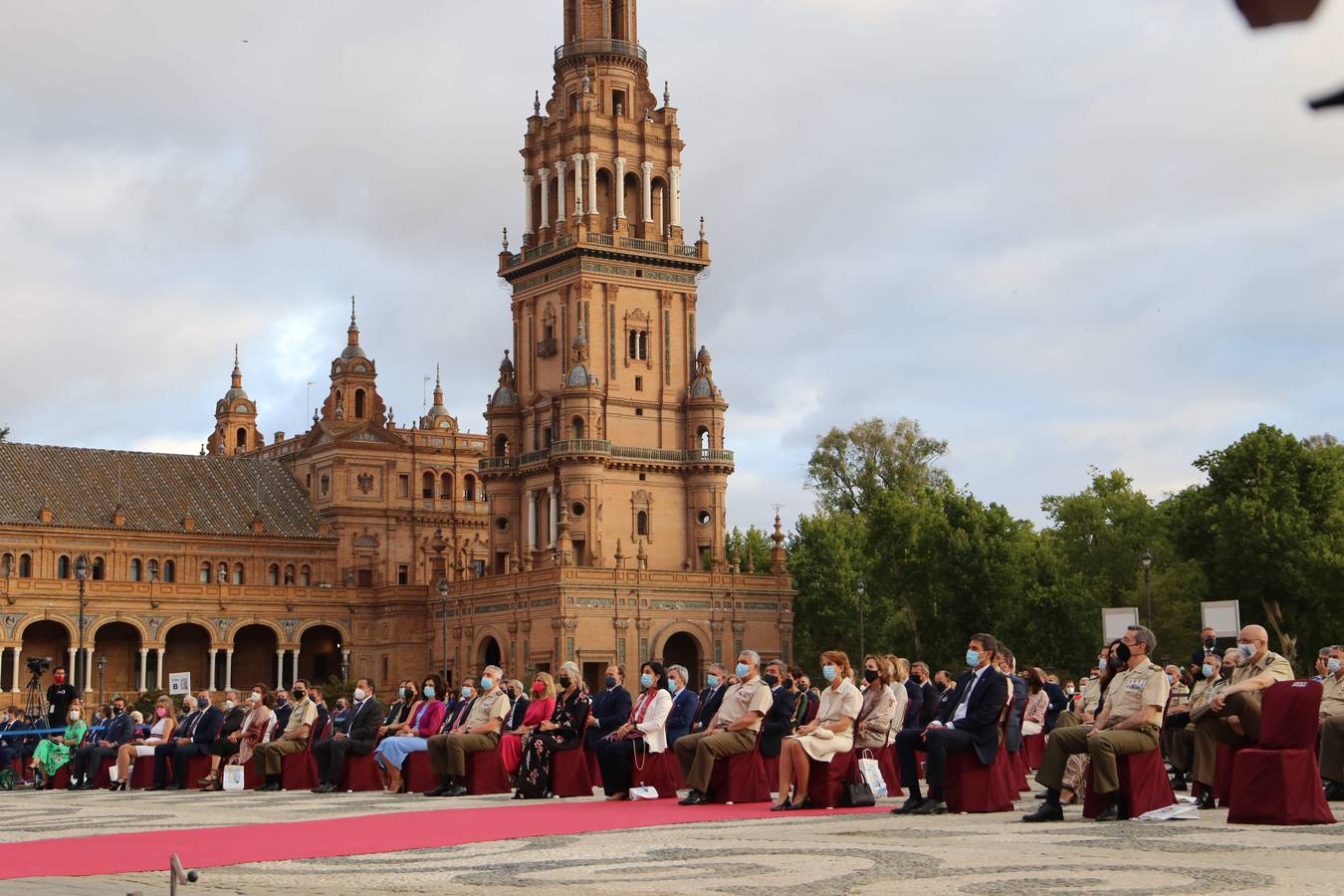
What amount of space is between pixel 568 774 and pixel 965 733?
23.3 ft

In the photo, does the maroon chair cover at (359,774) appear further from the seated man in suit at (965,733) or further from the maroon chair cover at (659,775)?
the seated man in suit at (965,733)

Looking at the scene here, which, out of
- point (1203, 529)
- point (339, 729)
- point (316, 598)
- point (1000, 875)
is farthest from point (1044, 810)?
point (316, 598)

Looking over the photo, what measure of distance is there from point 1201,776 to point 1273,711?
3012 millimetres

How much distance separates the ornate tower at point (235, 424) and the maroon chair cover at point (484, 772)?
8629 cm

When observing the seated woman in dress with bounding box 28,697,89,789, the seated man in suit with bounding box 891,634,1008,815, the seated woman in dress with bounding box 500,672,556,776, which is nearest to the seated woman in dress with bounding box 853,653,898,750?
the seated man in suit with bounding box 891,634,1008,815

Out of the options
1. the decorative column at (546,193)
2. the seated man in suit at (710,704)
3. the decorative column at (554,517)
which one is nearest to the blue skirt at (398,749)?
the seated man in suit at (710,704)

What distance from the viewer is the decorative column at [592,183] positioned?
81.5 meters

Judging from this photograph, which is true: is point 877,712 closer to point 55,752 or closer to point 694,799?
point 694,799

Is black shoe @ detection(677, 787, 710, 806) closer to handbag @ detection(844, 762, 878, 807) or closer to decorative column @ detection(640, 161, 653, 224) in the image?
handbag @ detection(844, 762, 878, 807)

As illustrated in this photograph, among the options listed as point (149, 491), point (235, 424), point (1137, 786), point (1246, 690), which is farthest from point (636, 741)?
point (235, 424)

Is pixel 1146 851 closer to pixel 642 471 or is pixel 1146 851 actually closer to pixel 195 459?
pixel 642 471

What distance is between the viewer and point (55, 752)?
106ft

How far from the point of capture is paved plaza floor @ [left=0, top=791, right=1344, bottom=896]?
1054cm

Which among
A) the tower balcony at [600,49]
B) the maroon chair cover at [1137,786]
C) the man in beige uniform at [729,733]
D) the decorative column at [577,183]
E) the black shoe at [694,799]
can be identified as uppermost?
the tower balcony at [600,49]
